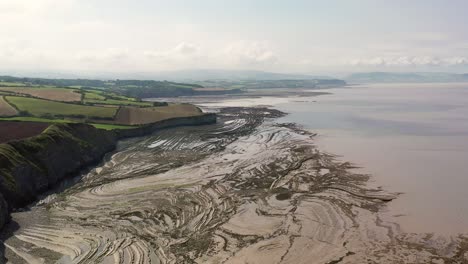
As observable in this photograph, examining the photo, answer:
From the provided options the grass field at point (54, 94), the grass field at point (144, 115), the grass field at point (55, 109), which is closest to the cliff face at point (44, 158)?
the grass field at point (144, 115)

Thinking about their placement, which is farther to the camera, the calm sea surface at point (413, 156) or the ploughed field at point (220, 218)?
the calm sea surface at point (413, 156)

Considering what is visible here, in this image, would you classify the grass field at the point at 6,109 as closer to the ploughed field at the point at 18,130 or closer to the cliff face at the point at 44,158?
the ploughed field at the point at 18,130

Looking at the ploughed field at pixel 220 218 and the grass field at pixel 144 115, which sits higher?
the grass field at pixel 144 115

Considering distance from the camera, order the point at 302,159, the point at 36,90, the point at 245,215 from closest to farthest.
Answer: the point at 245,215 → the point at 302,159 → the point at 36,90

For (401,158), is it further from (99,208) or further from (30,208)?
(30,208)

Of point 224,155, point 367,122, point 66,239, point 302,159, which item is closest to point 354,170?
point 302,159

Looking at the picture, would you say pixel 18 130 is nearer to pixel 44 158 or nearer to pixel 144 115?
pixel 44 158

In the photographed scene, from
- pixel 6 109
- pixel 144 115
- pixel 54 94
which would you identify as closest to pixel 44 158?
pixel 6 109
